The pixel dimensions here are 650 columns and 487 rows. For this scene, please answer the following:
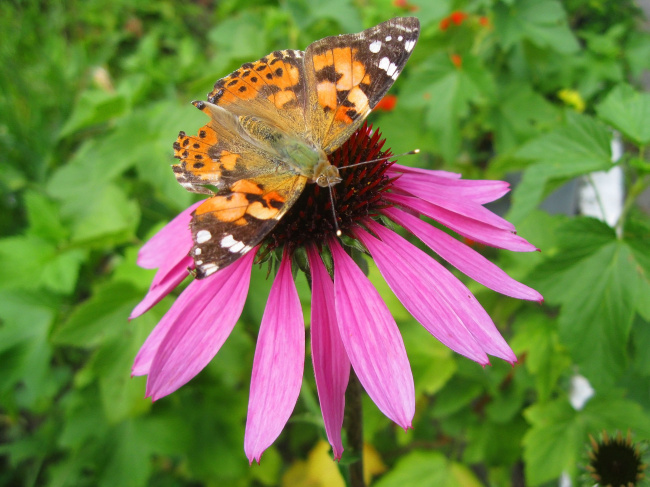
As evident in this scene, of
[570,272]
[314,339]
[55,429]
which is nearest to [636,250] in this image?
[570,272]

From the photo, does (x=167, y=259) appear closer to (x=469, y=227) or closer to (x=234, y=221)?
(x=234, y=221)

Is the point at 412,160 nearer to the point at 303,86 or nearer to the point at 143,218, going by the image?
the point at 303,86

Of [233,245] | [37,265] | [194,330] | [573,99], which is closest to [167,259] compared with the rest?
[194,330]

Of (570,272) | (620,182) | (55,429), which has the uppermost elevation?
(570,272)

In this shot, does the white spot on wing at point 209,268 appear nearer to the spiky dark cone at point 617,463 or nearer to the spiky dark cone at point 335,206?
the spiky dark cone at point 335,206

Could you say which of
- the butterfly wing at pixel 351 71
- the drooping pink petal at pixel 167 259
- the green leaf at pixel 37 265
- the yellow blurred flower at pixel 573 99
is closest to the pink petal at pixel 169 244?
the drooping pink petal at pixel 167 259
